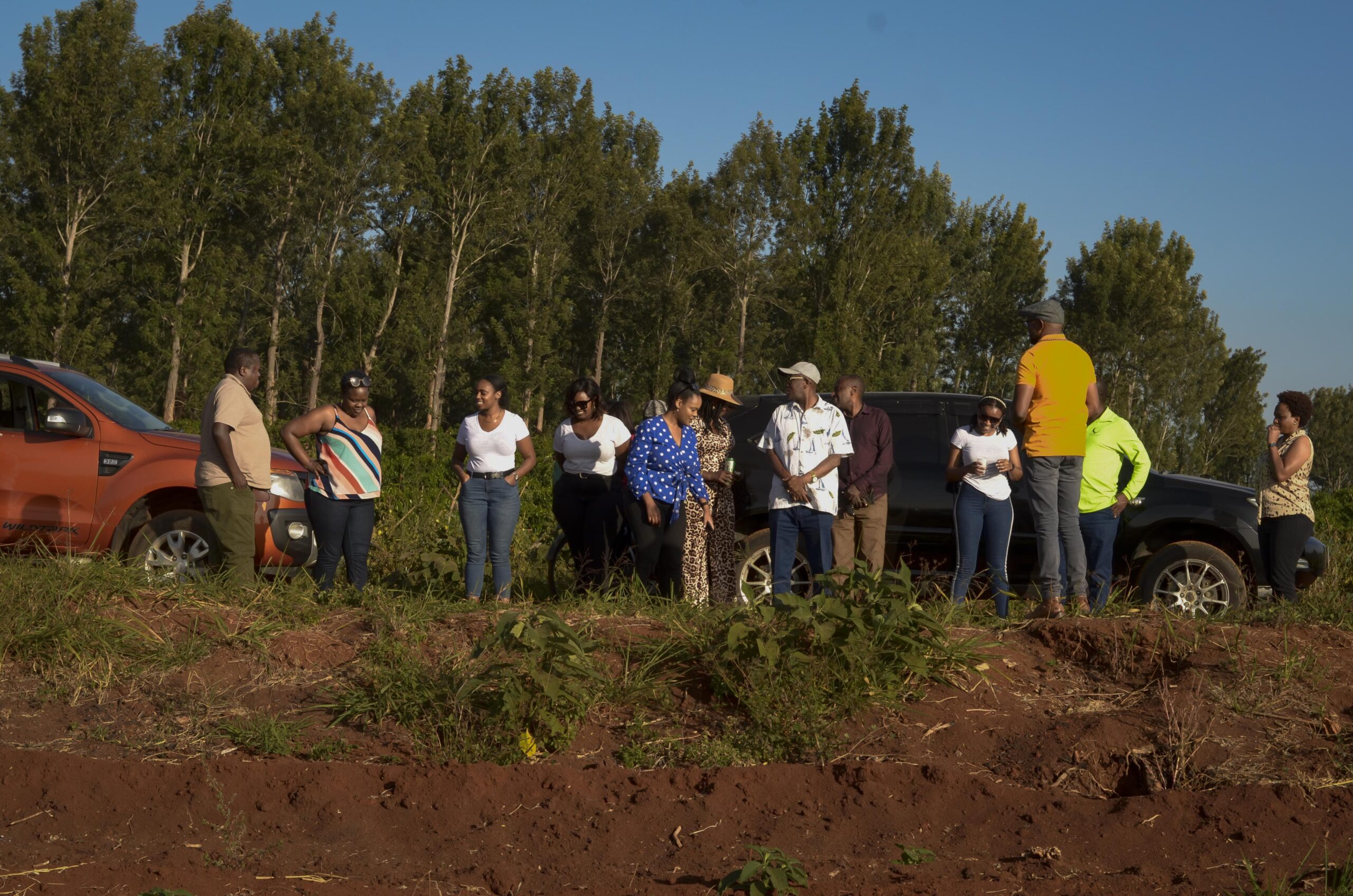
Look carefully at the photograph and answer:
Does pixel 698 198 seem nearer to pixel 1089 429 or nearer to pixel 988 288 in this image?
pixel 988 288

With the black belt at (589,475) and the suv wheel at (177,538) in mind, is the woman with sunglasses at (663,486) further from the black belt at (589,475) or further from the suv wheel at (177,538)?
the suv wheel at (177,538)

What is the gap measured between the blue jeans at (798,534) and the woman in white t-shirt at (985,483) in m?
0.79

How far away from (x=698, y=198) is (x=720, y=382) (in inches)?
1479

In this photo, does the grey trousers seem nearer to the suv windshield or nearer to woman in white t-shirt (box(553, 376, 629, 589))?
woman in white t-shirt (box(553, 376, 629, 589))

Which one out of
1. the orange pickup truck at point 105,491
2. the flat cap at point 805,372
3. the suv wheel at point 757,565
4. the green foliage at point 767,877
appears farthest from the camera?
the suv wheel at point 757,565

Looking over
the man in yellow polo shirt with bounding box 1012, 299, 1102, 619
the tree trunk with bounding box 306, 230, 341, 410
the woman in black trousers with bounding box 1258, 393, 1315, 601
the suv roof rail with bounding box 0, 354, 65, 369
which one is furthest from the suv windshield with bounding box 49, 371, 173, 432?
the tree trunk with bounding box 306, 230, 341, 410

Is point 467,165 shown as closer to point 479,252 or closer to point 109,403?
point 479,252

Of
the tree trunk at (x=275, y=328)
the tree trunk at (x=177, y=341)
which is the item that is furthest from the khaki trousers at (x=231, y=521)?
the tree trunk at (x=275, y=328)

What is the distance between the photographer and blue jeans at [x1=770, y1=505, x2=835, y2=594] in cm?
674

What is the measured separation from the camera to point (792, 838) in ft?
12.3

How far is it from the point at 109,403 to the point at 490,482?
307 cm

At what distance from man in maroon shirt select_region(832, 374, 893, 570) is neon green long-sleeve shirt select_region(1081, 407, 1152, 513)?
119cm

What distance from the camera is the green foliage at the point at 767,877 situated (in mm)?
3209

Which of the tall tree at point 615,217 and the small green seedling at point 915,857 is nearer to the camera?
the small green seedling at point 915,857
